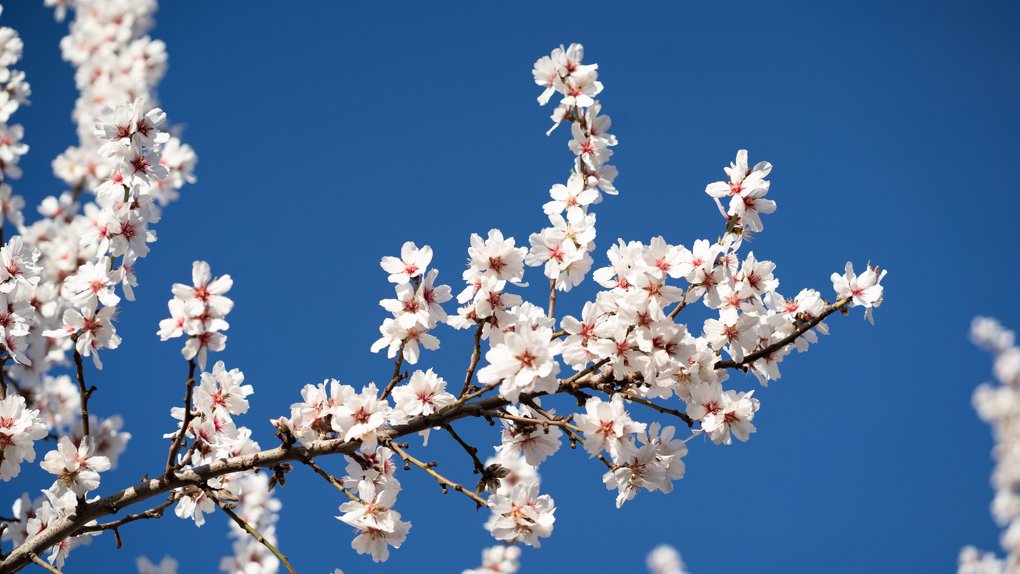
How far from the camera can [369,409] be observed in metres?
3.31

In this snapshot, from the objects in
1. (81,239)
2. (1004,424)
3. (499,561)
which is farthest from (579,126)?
(1004,424)

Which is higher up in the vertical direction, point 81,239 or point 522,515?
point 81,239

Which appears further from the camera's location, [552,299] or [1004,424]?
[1004,424]

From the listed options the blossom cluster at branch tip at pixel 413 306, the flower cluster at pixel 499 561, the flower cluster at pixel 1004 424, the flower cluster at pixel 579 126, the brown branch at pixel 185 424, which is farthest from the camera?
the flower cluster at pixel 1004 424

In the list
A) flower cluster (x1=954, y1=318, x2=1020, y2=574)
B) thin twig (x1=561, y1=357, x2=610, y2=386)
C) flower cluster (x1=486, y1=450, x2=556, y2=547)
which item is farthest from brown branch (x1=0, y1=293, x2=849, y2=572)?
flower cluster (x1=954, y1=318, x2=1020, y2=574)

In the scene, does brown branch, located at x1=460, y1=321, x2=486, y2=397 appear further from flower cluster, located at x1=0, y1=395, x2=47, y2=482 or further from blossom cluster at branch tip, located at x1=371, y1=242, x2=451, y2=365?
flower cluster, located at x1=0, y1=395, x2=47, y2=482

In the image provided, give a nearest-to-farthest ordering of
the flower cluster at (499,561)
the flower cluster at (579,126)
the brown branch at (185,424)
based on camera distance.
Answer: the brown branch at (185,424) < the flower cluster at (579,126) < the flower cluster at (499,561)

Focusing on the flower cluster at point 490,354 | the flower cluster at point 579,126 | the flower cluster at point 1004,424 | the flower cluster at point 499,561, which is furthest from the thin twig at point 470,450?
the flower cluster at point 1004,424

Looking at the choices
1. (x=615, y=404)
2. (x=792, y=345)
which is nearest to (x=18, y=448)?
(x=615, y=404)

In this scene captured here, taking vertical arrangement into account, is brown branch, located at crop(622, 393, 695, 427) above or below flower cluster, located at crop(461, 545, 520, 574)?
below

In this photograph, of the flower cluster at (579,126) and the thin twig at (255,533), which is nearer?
the thin twig at (255,533)

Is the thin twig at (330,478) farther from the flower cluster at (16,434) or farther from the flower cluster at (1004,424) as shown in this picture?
the flower cluster at (1004,424)

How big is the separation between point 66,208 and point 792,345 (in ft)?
26.6

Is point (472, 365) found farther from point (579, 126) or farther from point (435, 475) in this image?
point (579, 126)
